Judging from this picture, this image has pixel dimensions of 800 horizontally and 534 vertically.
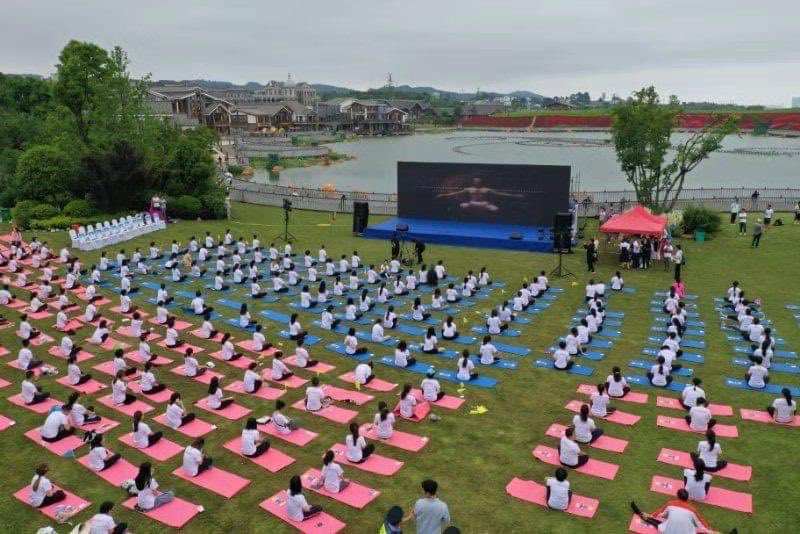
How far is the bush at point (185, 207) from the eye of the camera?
3212cm

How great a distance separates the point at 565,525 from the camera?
8188mm

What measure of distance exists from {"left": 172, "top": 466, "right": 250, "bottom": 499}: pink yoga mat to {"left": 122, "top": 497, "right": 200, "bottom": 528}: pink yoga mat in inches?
18.0

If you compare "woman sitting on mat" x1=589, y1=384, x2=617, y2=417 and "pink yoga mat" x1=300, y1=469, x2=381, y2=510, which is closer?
"pink yoga mat" x1=300, y1=469, x2=381, y2=510

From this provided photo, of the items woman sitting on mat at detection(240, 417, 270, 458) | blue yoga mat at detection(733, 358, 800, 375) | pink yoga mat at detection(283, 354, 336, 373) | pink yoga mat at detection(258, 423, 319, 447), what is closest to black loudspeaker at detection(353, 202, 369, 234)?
pink yoga mat at detection(283, 354, 336, 373)

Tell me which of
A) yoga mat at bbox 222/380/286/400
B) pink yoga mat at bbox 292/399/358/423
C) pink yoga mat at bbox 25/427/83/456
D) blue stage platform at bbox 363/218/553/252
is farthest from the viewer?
blue stage platform at bbox 363/218/553/252

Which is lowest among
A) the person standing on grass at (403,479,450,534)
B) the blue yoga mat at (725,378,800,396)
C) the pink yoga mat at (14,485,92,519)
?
the pink yoga mat at (14,485,92,519)

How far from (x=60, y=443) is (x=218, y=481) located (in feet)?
11.1

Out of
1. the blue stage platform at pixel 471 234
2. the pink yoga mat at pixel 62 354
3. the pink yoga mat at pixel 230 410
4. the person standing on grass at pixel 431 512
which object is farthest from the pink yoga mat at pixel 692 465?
the blue stage platform at pixel 471 234

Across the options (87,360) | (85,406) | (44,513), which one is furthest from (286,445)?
(87,360)

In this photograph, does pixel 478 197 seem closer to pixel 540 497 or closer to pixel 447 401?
pixel 447 401

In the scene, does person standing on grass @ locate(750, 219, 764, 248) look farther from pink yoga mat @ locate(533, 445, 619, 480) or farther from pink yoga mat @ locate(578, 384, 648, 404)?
pink yoga mat @ locate(533, 445, 619, 480)

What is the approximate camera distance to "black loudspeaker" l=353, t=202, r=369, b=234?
1131 inches

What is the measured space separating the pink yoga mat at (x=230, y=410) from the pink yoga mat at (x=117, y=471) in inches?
80.4

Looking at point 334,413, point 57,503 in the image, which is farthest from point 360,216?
point 57,503
